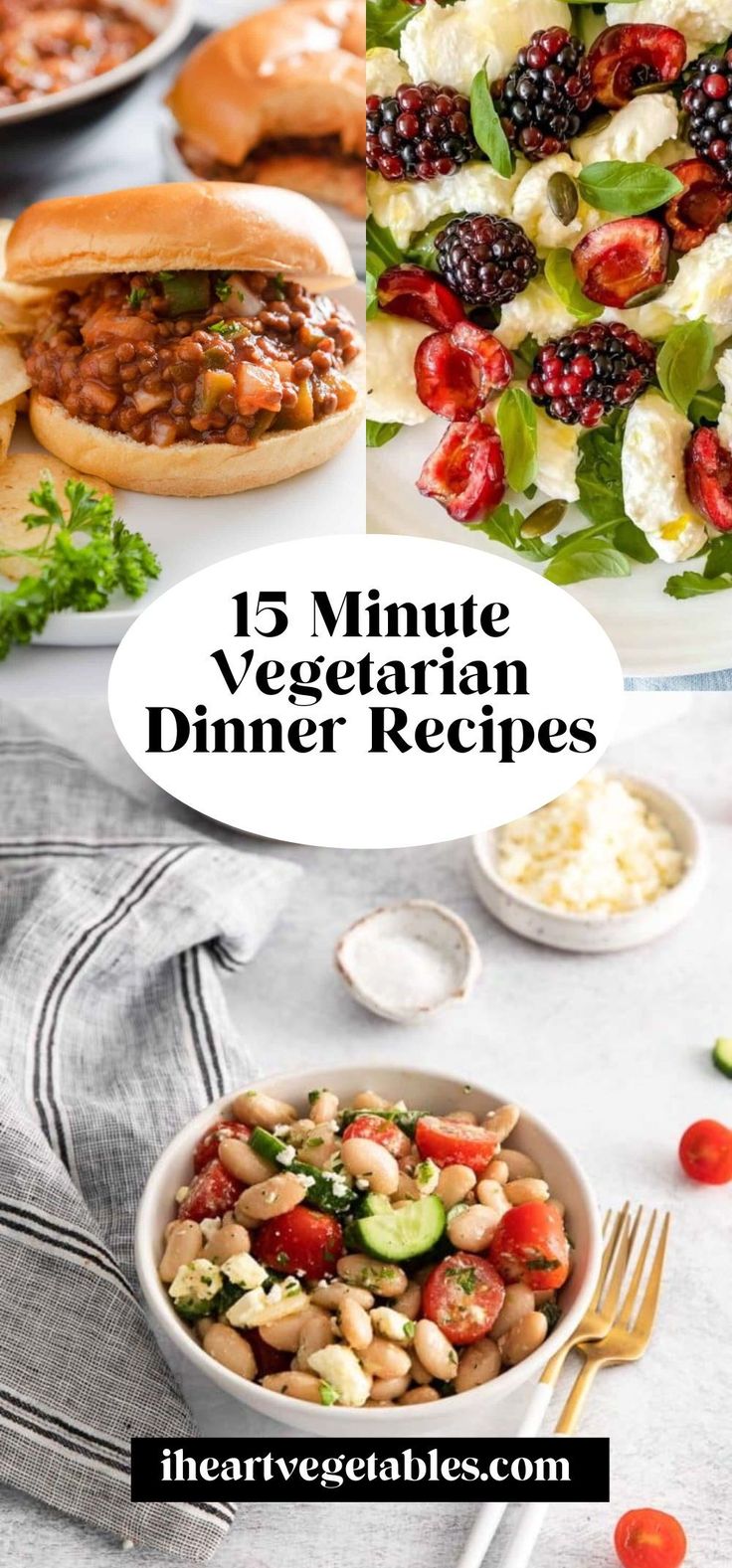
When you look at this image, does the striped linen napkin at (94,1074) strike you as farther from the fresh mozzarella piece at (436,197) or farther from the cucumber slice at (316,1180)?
the fresh mozzarella piece at (436,197)

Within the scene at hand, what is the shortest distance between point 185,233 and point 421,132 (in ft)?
0.39

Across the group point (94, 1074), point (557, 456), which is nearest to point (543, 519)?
point (557, 456)

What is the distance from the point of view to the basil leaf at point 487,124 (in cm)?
62

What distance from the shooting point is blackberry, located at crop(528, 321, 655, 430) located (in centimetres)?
66

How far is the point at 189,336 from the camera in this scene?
69 centimetres

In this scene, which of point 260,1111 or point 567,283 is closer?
point 567,283

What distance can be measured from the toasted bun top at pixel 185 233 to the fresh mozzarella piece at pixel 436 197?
0.10 ft

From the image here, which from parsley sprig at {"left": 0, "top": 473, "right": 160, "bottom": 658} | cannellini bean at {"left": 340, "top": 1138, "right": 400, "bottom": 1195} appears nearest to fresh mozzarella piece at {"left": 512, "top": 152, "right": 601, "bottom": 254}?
parsley sprig at {"left": 0, "top": 473, "right": 160, "bottom": 658}

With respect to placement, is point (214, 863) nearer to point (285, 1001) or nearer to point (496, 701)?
point (285, 1001)

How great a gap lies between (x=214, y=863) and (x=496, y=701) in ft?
1.27

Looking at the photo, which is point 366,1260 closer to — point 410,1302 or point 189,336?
point 410,1302

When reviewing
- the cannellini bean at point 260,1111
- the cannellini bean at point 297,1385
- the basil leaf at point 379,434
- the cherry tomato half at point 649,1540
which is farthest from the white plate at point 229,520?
the cherry tomato half at point 649,1540

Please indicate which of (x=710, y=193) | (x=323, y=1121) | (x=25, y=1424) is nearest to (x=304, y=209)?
(x=710, y=193)

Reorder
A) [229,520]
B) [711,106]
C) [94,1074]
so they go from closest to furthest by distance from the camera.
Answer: [711,106] < [229,520] < [94,1074]
